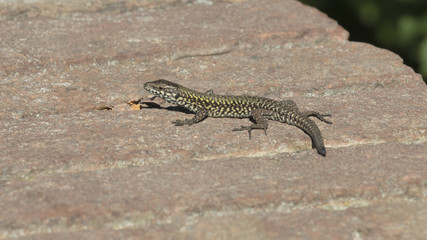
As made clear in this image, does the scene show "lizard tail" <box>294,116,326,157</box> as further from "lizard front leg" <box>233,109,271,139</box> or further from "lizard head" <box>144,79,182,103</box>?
"lizard head" <box>144,79,182,103</box>

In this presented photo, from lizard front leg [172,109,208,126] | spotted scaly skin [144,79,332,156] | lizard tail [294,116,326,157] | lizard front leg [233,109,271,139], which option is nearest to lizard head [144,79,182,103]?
spotted scaly skin [144,79,332,156]

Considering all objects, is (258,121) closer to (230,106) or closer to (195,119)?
(230,106)

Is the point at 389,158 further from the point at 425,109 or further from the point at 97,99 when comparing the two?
the point at 97,99

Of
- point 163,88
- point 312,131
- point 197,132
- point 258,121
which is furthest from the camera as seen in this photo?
point 163,88

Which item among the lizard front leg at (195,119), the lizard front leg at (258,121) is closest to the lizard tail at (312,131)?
the lizard front leg at (258,121)

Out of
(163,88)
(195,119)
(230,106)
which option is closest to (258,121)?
(230,106)

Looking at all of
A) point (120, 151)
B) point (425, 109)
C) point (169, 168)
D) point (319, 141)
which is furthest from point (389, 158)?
point (120, 151)
